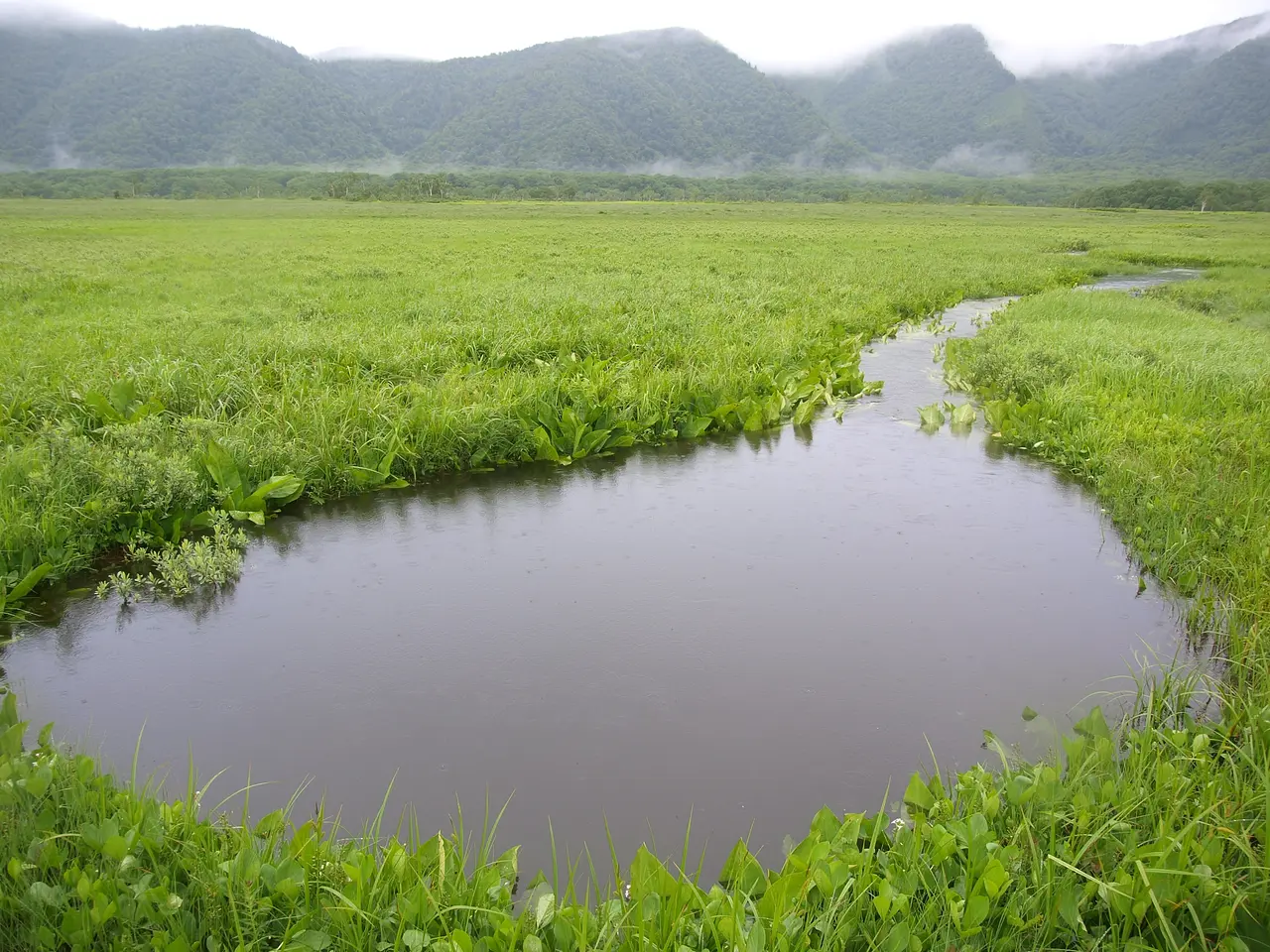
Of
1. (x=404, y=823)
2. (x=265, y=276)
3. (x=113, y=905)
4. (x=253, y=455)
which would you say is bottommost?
(x=404, y=823)

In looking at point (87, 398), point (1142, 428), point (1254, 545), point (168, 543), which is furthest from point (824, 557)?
point (87, 398)

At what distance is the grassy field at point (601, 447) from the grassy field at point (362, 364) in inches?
2.0

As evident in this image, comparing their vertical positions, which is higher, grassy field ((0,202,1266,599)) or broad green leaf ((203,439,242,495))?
grassy field ((0,202,1266,599))

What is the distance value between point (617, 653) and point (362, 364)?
6.19m

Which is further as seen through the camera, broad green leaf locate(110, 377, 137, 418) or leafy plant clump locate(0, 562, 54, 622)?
broad green leaf locate(110, 377, 137, 418)

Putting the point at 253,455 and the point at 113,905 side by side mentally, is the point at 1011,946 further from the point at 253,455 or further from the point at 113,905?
the point at 253,455

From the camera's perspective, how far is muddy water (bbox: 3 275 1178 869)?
3627 millimetres

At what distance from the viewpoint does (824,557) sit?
595 cm

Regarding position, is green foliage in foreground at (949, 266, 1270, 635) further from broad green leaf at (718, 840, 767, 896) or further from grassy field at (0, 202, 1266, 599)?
broad green leaf at (718, 840, 767, 896)

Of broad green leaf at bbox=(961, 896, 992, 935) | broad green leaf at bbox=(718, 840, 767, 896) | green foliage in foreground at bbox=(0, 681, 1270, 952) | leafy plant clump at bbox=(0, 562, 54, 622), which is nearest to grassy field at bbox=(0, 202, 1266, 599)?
leafy plant clump at bbox=(0, 562, 54, 622)

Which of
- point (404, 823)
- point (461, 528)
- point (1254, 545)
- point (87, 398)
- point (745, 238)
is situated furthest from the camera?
point (745, 238)

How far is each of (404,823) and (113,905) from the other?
3.80ft

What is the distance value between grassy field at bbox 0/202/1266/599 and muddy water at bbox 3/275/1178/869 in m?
0.70

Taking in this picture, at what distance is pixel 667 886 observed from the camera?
258cm
